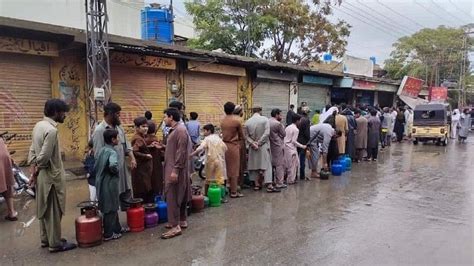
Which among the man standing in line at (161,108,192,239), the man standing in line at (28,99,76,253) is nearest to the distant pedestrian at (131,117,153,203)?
the man standing in line at (161,108,192,239)

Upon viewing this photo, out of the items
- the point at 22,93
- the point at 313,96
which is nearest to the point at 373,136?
the point at 313,96

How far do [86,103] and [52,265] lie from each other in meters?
6.94

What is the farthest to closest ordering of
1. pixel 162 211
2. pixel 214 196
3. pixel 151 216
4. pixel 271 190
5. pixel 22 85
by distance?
pixel 22 85, pixel 271 190, pixel 214 196, pixel 162 211, pixel 151 216

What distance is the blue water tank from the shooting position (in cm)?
1573

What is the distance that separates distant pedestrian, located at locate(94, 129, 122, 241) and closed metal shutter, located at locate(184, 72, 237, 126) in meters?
8.56

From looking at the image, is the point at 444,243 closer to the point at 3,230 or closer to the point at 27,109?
the point at 3,230

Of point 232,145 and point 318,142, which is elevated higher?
point 232,145

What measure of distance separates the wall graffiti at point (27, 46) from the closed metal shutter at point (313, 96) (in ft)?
41.7

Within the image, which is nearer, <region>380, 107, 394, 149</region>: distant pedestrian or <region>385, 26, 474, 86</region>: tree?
<region>380, 107, 394, 149</region>: distant pedestrian

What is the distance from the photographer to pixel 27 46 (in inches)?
367

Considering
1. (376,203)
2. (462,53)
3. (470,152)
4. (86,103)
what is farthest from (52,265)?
(462,53)

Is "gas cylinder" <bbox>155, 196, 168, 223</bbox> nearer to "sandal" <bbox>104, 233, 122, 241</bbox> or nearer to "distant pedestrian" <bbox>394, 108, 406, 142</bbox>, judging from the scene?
"sandal" <bbox>104, 233, 122, 241</bbox>

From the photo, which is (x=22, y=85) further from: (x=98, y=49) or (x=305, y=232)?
(x=305, y=232)

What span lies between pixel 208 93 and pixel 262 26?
404 inches
